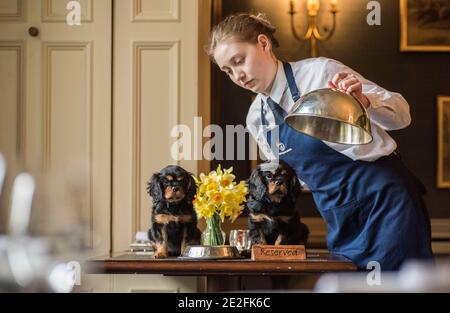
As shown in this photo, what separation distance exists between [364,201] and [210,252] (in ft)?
1.11

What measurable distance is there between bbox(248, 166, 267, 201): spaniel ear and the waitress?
0.09m

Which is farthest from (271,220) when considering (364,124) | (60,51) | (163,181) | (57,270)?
(57,270)

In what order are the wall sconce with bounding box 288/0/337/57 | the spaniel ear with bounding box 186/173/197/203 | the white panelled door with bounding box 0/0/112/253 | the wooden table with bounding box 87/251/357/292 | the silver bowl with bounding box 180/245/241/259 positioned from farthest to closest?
the wall sconce with bounding box 288/0/337/57 → the white panelled door with bounding box 0/0/112/253 → the spaniel ear with bounding box 186/173/197/203 → the silver bowl with bounding box 180/245/241/259 → the wooden table with bounding box 87/251/357/292

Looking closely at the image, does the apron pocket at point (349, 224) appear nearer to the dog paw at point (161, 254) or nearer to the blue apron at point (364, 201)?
the blue apron at point (364, 201)

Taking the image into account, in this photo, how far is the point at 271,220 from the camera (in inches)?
63.6

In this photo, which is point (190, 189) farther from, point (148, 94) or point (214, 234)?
point (148, 94)

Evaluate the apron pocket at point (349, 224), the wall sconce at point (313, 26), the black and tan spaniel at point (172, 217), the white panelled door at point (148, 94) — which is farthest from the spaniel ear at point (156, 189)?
the wall sconce at point (313, 26)

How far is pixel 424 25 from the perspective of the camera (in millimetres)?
3008

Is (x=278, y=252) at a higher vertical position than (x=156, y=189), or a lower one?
lower

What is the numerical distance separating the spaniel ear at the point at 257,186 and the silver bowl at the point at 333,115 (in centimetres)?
25

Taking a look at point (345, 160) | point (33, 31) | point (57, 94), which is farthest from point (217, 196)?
point (33, 31)

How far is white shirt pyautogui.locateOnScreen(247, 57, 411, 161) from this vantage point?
4.82ft

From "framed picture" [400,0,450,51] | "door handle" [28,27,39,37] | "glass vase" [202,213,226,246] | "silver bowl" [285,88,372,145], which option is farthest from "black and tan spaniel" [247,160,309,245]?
"framed picture" [400,0,450,51]

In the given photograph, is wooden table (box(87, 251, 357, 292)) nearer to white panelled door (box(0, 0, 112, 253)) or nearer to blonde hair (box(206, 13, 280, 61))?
blonde hair (box(206, 13, 280, 61))
